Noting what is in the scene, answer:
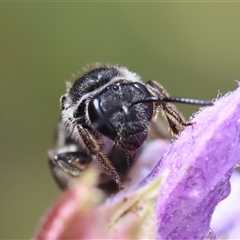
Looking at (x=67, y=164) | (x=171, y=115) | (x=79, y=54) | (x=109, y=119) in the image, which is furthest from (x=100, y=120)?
(x=79, y=54)

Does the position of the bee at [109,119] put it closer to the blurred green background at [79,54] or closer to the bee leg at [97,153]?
the bee leg at [97,153]

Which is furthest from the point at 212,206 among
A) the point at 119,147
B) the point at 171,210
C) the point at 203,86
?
the point at 203,86

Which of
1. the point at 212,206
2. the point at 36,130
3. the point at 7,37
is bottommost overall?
the point at 212,206

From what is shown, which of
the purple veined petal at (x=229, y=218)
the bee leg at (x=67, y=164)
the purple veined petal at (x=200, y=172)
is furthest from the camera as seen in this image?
the bee leg at (x=67, y=164)

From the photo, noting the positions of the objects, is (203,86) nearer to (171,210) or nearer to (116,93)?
(116,93)

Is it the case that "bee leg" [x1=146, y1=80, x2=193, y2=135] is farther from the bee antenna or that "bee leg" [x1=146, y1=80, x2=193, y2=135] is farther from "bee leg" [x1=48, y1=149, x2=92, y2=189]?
"bee leg" [x1=48, y1=149, x2=92, y2=189]

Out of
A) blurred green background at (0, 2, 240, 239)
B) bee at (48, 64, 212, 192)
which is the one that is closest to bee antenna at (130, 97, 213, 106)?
bee at (48, 64, 212, 192)

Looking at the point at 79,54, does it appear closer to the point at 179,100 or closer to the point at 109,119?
the point at 109,119

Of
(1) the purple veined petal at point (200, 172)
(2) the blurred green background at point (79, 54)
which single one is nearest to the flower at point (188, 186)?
(1) the purple veined petal at point (200, 172)
